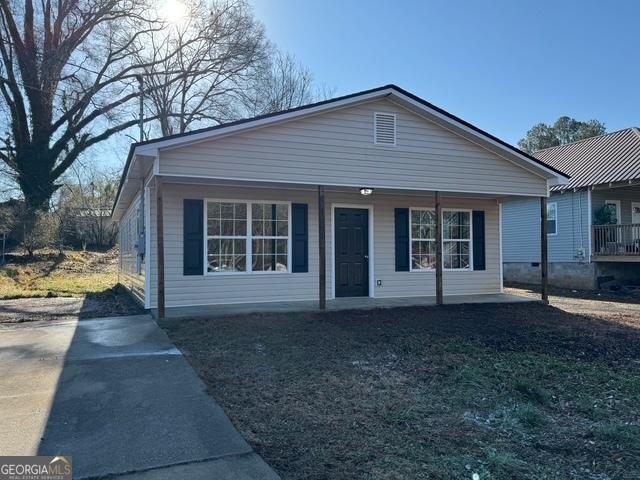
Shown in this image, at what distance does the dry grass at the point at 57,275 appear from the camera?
45.8 feet

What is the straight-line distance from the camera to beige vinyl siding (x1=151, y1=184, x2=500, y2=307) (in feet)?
30.9

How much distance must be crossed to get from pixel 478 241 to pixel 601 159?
8724 mm

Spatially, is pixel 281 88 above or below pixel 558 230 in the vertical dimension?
above

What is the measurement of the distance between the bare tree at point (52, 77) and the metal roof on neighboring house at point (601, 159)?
2012 centimetres

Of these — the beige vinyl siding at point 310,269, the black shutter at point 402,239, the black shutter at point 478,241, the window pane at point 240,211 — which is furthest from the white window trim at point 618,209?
the window pane at point 240,211

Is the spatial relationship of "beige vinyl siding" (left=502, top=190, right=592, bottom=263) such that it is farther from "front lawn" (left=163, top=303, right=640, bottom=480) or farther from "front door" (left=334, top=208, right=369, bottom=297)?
"front lawn" (left=163, top=303, right=640, bottom=480)

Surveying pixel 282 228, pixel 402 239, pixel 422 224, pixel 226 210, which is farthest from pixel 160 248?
pixel 422 224

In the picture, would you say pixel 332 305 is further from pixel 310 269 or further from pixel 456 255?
pixel 456 255

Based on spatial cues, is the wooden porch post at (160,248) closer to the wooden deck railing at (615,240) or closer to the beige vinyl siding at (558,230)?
the beige vinyl siding at (558,230)

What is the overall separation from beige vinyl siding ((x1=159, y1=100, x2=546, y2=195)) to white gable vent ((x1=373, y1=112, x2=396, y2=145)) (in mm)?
104

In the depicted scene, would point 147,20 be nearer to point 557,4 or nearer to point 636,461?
point 557,4

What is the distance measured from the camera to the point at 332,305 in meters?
9.73

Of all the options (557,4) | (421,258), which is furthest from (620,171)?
(421,258)

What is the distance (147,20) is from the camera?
2220 centimetres
